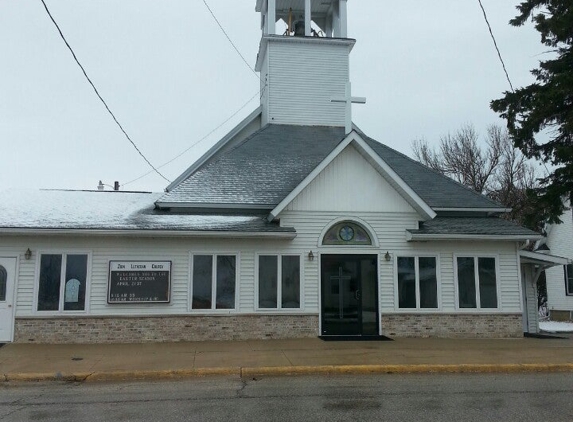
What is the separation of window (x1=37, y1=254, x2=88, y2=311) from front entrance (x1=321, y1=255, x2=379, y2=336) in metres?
6.49

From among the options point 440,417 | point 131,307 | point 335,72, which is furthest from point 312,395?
point 335,72

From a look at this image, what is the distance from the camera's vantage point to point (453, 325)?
51.2 feet

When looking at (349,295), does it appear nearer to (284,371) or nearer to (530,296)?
(284,371)

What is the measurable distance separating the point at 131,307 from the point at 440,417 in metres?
9.57

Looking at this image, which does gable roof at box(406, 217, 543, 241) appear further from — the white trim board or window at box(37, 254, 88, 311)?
window at box(37, 254, 88, 311)

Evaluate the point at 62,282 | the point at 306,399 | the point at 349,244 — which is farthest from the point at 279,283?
the point at 306,399

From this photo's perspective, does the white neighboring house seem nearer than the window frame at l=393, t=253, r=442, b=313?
No

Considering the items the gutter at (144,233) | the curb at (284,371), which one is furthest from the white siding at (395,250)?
the curb at (284,371)

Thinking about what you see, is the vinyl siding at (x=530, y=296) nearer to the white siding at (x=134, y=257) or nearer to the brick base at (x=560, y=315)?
the white siding at (x=134, y=257)

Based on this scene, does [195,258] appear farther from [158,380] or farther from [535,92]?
[535,92]

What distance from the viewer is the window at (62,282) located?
46.7ft

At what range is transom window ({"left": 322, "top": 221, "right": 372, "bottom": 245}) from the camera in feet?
51.5

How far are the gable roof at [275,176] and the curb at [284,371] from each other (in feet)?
20.6

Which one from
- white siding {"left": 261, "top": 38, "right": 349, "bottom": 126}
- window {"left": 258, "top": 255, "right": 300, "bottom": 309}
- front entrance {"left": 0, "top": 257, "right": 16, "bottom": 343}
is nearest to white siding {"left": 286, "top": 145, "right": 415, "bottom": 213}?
window {"left": 258, "top": 255, "right": 300, "bottom": 309}
